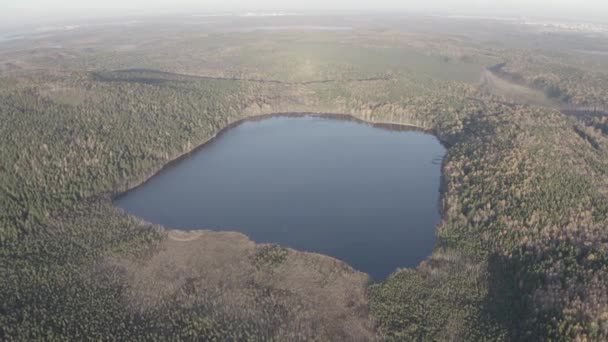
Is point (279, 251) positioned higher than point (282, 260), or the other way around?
point (279, 251)

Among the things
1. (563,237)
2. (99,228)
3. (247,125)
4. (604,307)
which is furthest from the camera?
(247,125)

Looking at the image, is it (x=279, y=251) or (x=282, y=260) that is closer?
(x=282, y=260)

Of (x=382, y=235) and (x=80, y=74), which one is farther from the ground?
(x=80, y=74)

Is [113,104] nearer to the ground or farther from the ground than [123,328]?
farther from the ground

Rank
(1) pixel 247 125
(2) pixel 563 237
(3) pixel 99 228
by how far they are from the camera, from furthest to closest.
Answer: (1) pixel 247 125 → (3) pixel 99 228 → (2) pixel 563 237

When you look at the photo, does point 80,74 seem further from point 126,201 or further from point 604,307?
point 604,307

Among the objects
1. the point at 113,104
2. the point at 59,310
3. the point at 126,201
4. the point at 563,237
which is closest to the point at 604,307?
the point at 563,237

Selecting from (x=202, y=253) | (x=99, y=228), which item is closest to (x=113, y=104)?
(x=99, y=228)

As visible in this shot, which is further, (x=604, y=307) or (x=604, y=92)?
(x=604, y=92)

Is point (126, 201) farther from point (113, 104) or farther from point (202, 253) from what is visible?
point (113, 104)
